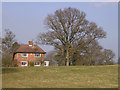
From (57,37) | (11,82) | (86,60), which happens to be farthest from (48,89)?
(86,60)

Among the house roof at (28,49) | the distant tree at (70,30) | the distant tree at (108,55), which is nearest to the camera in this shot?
the distant tree at (70,30)

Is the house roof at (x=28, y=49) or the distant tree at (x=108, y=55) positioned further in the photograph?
the house roof at (x=28, y=49)

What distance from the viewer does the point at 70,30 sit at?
5009cm

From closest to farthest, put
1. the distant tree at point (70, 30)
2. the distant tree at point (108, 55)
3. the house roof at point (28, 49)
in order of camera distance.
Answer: the distant tree at point (70, 30)
the distant tree at point (108, 55)
the house roof at point (28, 49)

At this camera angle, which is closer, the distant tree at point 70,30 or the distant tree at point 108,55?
the distant tree at point 70,30

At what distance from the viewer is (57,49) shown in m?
51.8

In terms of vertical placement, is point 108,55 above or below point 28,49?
below

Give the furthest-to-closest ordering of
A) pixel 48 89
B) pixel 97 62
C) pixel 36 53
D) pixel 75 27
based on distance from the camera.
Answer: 1. pixel 36 53
2. pixel 97 62
3. pixel 75 27
4. pixel 48 89

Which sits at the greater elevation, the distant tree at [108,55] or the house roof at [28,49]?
the house roof at [28,49]

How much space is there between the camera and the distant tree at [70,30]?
49.5 meters

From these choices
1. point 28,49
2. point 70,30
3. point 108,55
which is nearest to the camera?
point 70,30

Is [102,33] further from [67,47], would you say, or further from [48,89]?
[48,89]

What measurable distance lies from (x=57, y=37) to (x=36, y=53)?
60.5 feet

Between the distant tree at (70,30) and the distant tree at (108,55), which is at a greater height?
the distant tree at (70,30)
